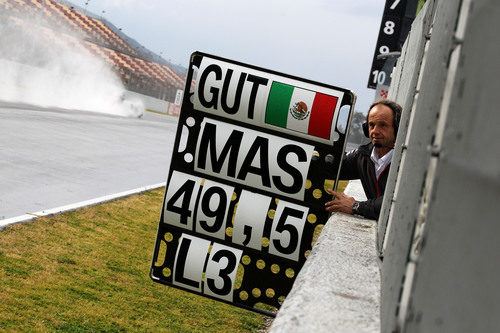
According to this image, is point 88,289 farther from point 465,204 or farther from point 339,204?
point 465,204

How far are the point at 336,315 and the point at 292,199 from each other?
1.82 meters

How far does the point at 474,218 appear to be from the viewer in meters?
1.25

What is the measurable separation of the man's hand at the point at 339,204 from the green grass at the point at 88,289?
1700 millimetres

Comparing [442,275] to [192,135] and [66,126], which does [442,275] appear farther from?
[66,126]

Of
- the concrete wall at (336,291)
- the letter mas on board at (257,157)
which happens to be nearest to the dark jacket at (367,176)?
the concrete wall at (336,291)

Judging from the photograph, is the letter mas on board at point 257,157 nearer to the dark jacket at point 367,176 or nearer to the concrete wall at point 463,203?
the dark jacket at point 367,176

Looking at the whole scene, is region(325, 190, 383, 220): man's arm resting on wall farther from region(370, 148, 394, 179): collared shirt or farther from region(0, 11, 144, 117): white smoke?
region(0, 11, 144, 117): white smoke

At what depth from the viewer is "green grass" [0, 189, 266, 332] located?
463 centimetres

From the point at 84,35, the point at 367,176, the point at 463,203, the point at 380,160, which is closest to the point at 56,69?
the point at 84,35

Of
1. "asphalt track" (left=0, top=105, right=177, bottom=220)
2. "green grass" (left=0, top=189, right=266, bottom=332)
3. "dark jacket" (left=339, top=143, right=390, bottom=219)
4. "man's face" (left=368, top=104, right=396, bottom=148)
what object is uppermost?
"man's face" (left=368, top=104, right=396, bottom=148)

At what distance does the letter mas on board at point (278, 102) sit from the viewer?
374 cm

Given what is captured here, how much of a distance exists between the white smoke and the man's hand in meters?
34.6

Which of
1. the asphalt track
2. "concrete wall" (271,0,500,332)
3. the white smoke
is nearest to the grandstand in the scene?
the white smoke

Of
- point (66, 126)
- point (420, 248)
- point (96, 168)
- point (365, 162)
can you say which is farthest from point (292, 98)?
point (66, 126)
